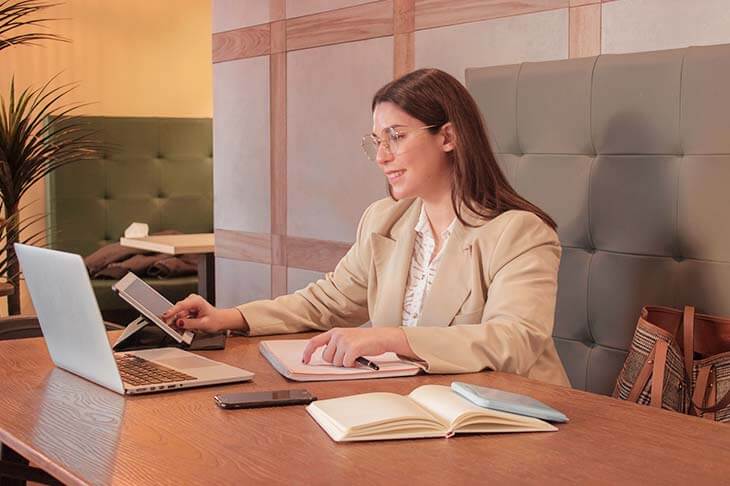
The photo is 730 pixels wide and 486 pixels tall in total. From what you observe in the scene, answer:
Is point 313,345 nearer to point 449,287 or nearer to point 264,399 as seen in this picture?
point 264,399


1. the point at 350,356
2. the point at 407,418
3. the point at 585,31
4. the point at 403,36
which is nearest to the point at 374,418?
the point at 407,418

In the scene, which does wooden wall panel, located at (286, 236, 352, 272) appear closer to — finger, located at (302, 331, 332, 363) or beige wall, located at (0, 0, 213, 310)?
finger, located at (302, 331, 332, 363)

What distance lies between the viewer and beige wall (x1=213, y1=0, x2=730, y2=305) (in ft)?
9.18

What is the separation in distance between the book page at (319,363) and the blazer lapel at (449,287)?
0.86 feet

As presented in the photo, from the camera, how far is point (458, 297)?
226cm

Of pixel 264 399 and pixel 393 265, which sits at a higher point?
pixel 393 265

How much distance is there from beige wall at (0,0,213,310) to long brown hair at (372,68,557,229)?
4292 millimetres

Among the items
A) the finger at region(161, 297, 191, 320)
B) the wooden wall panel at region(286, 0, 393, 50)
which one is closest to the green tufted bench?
the wooden wall panel at region(286, 0, 393, 50)

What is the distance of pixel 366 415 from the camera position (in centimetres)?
152

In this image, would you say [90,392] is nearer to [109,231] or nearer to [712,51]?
[712,51]

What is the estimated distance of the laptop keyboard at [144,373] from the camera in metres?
1.82

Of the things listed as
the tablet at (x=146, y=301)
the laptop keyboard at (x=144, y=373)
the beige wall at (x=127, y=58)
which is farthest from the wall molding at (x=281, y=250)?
the beige wall at (x=127, y=58)

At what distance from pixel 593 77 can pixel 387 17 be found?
3.64 feet

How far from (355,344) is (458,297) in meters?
0.43
